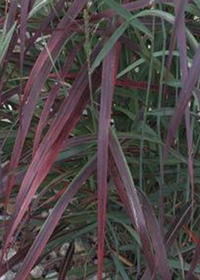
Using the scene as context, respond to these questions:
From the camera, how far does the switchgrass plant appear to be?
3.63 feet

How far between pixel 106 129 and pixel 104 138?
2 centimetres

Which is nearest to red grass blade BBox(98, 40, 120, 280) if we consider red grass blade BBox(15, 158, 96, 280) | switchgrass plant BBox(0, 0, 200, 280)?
switchgrass plant BBox(0, 0, 200, 280)

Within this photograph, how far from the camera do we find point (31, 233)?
5.66ft

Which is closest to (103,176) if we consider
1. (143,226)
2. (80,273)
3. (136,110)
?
(143,226)

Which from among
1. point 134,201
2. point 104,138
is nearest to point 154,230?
point 134,201

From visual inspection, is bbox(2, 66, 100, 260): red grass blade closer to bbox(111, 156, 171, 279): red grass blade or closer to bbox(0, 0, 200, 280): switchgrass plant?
bbox(0, 0, 200, 280): switchgrass plant

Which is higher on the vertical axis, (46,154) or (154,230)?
(46,154)

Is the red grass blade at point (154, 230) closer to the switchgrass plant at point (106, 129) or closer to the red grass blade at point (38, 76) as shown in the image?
the switchgrass plant at point (106, 129)

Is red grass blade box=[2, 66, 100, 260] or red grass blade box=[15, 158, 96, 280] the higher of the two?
red grass blade box=[2, 66, 100, 260]

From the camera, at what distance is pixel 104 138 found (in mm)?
1071

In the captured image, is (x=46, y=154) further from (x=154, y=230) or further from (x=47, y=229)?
(x=154, y=230)

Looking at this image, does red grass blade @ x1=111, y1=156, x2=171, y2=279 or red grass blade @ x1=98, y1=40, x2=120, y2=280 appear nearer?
red grass blade @ x1=98, y1=40, x2=120, y2=280

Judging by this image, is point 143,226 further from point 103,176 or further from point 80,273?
Answer: point 80,273

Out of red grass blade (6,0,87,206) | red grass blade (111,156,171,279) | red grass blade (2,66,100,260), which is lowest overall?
red grass blade (111,156,171,279)
